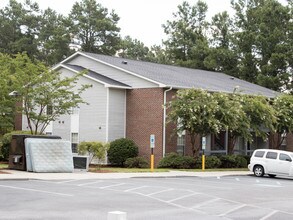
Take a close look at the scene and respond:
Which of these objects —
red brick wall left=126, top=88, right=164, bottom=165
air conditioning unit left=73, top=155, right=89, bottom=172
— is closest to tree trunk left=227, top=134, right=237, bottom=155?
red brick wall left=126, top=88, right=164, bottom=165

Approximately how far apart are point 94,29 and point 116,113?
38296 millimetres

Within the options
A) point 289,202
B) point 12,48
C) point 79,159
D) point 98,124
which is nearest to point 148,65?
point 98,124

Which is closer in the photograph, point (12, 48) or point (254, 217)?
point (254, 217)

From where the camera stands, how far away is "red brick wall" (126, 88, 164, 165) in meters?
35.9

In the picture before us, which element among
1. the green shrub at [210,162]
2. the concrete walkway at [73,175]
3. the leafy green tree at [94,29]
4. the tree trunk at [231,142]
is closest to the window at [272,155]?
the concrete walkway at [73,175]

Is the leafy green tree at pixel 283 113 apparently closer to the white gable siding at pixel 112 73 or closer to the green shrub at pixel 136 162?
the white gable siding at pixel 112 73

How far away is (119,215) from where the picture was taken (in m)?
6.95

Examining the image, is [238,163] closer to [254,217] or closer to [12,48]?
[254,217]

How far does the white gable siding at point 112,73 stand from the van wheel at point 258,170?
8.74m

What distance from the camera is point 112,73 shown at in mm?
39844

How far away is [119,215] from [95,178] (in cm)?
1806

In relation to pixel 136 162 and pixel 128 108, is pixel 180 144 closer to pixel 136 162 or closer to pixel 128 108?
pixel 136 162

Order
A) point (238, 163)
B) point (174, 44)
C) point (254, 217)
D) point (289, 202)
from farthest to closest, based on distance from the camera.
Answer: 1. point (174, 44)
2. point (238, 163)
3. point (289, 202)
4. point (254, 217)

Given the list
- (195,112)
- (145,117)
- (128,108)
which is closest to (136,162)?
(145,117)
